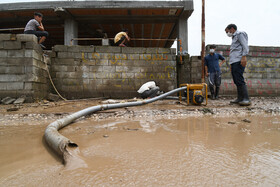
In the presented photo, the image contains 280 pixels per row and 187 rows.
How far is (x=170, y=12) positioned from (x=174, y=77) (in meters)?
3.45

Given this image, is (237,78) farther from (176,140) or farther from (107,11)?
(107,11)

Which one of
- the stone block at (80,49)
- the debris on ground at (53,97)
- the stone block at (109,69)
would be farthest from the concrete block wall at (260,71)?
the debris on ground at (53,97)

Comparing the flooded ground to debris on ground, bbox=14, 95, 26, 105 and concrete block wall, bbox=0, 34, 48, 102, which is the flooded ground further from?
concrete block wall, bbox=0, 34, 48, 102

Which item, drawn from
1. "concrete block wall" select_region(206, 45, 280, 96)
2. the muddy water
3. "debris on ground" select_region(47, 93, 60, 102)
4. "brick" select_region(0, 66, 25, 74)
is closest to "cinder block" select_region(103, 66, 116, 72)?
"debris on ground" select_region(47, 93, 60, 102)

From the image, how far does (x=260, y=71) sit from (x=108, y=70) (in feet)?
20.2

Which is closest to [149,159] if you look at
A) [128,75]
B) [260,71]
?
[128,75]

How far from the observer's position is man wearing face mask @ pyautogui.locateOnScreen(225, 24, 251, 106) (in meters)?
3.65

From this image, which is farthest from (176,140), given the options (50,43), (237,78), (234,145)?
(50,43)

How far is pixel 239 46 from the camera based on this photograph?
3771 mm

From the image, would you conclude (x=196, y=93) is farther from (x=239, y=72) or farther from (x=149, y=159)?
(x=149, y=159)

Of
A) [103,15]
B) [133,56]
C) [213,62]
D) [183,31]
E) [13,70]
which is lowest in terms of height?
[13,70]

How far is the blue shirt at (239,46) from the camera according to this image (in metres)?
3.62

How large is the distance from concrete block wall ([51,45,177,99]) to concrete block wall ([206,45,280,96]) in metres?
2.30

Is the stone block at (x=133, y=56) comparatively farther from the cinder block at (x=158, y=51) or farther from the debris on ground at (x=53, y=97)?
the debris on ground at (x=53, y=97)
